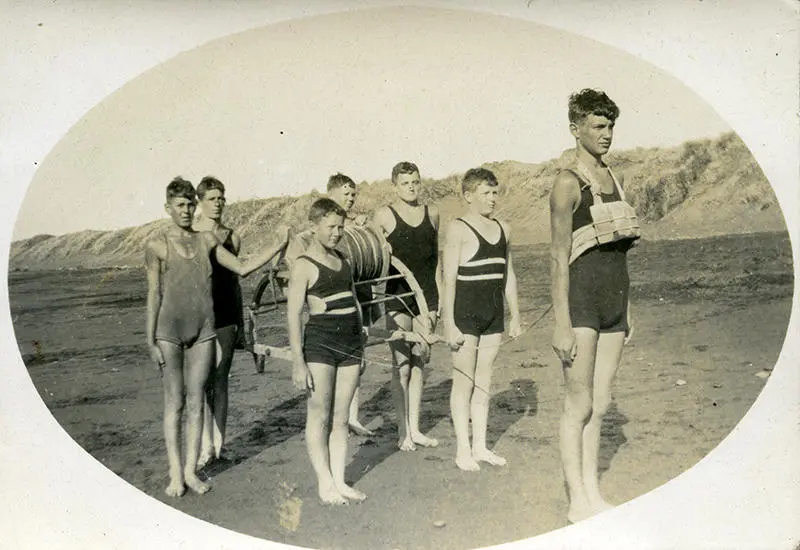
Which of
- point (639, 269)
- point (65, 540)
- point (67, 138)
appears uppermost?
point (67, 138)

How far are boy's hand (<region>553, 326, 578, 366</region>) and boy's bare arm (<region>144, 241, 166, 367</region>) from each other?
208 cm

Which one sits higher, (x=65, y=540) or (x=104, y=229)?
(x=104, y=229)

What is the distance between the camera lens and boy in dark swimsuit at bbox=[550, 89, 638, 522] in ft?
14.2

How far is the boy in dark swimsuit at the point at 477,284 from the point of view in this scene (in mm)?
4539

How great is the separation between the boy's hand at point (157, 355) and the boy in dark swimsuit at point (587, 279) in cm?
207

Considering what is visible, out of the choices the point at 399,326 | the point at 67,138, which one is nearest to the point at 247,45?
the point at 67,138

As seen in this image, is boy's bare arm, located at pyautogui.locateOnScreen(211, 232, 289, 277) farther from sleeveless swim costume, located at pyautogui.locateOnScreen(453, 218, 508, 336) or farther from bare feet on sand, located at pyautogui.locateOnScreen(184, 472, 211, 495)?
bare feet on sand, located at pyautogui.locateOnScreen(184, 472, 211, 495)

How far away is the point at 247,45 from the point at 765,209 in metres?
2.93

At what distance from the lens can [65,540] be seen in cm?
476

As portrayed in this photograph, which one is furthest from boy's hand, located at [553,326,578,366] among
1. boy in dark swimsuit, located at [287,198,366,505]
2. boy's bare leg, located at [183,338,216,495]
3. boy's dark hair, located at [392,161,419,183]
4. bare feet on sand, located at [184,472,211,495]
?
bare feet on sand, located at [184,472,211,495]

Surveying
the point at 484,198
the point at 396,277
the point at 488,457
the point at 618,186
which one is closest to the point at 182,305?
the point at 396,277

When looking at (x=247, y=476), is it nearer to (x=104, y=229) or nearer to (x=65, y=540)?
(x=65, y=540)

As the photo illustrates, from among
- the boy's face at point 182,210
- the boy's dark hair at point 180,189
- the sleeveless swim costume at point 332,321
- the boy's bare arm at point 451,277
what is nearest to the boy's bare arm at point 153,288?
the boy's face at point 182,210

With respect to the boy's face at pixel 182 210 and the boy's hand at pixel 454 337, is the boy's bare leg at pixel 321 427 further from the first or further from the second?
the boy's face at pixel 182 210
